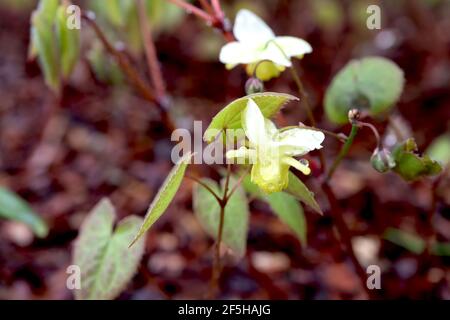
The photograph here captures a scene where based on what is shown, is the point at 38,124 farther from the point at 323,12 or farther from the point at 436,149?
the point at 436,149

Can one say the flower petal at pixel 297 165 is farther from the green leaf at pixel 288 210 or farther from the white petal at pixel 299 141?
the green leaf at pixel 288 210

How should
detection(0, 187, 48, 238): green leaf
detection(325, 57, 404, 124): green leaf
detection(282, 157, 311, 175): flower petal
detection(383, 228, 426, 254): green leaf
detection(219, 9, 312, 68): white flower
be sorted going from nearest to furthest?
detection(282, 157, 311, 175): flower petal
detection(219, 9, 312, 68): white flower
detection(325, 57, 404, 124): green leaf
detection(0, 187, 48, 238): green leaf
detection(383, 228, 426, 254): green leaf

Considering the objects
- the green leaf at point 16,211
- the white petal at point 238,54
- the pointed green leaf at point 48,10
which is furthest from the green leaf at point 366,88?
the green leaf at point 16,211

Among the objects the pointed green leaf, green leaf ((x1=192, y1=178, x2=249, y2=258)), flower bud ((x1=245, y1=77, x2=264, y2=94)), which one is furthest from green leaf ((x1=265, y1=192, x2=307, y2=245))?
the pointed green leaf

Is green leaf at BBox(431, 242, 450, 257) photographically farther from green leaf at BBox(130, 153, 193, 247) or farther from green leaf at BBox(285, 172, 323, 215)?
green leaf at BBox(130, 153, 193, 247)

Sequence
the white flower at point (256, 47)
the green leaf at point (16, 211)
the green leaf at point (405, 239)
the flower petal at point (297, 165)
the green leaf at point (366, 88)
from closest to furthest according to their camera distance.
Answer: the flower petal at point (297, 165) < the white flower at point (256, 47) < the green leaf at point (366, 88) < the green leaf at point (16, 211) < the green leaf at point (405, 239)

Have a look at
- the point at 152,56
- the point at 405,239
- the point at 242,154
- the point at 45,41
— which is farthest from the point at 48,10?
the point at 405,239
